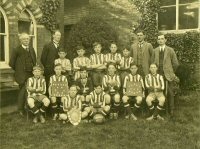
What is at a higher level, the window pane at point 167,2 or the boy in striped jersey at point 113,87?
the window pane at point 167,2

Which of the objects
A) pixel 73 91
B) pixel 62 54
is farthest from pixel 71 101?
pixel 62 54

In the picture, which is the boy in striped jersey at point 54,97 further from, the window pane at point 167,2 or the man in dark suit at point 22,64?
the window pane at point 167,2

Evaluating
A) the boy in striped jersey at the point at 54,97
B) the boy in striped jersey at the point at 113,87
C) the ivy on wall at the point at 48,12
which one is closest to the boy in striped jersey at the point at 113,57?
the boy in striped jersey at the point at 113,87

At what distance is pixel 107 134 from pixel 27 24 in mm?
8309

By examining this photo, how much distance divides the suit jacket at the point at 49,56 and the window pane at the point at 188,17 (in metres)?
5.44

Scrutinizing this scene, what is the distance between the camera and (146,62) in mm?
9508

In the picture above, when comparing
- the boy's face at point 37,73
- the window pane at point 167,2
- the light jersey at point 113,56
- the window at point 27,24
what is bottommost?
the boy's face at point 37,73

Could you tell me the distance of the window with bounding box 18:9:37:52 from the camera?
559 inches

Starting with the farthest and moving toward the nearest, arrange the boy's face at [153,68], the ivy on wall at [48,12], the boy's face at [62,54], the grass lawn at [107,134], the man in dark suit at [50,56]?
the ivy on wall at [48,12] → the man in dark suit at [50,56] → the boy's face at [62,54] → the boy's face at [153,68] → the grass lawn at [107,134]

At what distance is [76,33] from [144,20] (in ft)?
8.86

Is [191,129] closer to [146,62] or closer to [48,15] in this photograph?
[146,62]

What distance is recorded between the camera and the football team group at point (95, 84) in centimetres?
853

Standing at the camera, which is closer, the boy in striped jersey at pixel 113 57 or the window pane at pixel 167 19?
the boy in striped jersey at pixel 113 57

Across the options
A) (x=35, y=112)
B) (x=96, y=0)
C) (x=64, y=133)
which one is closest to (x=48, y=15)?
(x=96, y=0)
